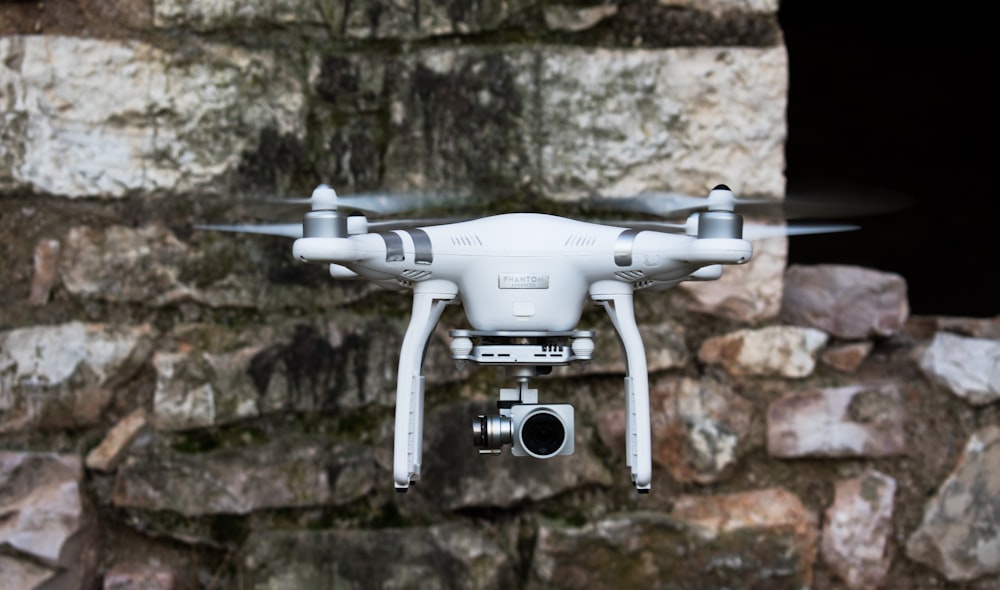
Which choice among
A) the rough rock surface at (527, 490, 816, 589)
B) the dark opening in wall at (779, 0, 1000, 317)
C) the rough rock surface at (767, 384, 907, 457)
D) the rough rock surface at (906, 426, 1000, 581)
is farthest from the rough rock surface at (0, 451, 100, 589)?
the dark opening in wall at (779, 0, 1000, 317)

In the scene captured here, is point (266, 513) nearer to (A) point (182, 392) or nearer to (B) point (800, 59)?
(A) point (182, 392)

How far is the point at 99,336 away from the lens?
1.62 meters

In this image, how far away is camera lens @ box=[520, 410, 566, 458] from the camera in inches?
40.0

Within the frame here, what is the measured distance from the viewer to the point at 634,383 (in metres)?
1.01

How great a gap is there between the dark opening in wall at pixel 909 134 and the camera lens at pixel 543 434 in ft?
7.21

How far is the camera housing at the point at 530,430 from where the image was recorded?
40.0 inches

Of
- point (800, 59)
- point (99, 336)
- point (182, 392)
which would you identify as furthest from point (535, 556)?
point (800, 59)

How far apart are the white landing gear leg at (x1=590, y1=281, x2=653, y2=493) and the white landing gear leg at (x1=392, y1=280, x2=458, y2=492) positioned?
0.48 feet

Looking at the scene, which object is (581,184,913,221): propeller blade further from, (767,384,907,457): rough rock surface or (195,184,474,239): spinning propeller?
(767,384,907,457): rough rock surface

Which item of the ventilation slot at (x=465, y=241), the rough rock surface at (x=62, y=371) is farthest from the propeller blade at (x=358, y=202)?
the rough rock surface at (x=62, y=371)

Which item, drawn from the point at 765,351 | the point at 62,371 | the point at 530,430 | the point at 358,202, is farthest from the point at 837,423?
the point at 62,371

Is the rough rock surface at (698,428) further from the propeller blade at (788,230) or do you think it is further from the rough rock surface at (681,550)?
the propeller blade at (788,230)

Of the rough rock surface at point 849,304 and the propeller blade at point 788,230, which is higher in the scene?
the propeller blade at point 788,230

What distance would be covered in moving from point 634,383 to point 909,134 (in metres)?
2.54
